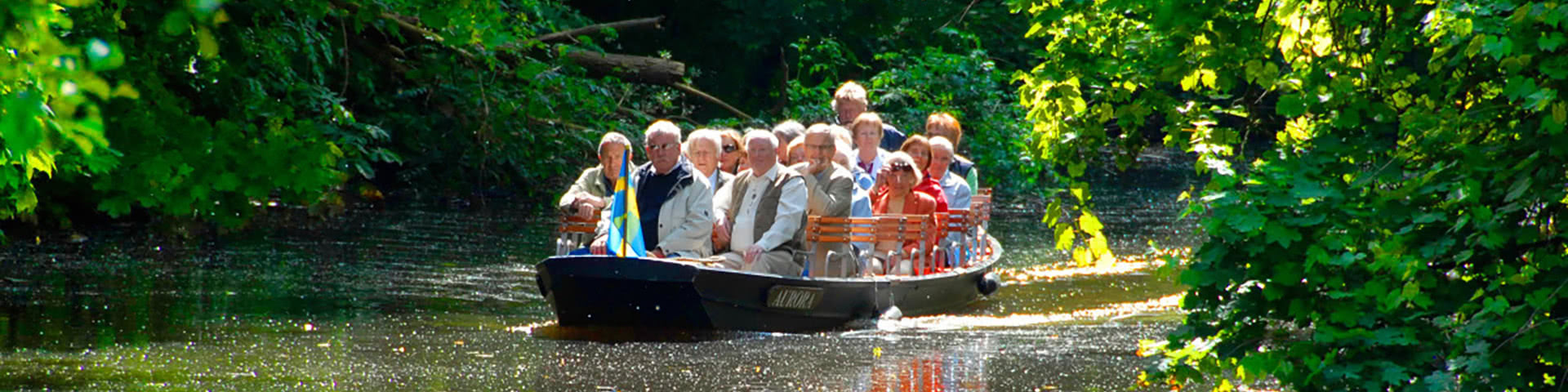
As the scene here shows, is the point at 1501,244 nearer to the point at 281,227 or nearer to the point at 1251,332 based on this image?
the point at 1251,332

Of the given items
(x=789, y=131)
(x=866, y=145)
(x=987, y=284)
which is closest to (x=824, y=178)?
(x=789, y=131)

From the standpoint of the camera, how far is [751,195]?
10.9m

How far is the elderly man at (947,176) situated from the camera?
13.3 meters

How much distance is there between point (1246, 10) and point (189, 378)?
5.43 metres

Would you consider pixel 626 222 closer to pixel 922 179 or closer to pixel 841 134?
pixel 841 134

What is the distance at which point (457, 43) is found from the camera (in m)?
15.1

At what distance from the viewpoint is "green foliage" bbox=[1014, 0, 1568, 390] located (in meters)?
4.45

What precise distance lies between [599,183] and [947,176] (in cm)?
317

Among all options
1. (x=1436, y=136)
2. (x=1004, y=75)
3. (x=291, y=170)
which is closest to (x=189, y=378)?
(x=291, y=170)

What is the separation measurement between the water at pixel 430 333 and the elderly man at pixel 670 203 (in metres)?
0.53

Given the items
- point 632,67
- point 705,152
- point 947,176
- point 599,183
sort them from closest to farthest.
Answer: point 705,152, point 599,183, point 947,176, point 632,67

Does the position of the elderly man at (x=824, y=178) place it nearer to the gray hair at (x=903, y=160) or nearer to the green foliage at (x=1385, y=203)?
the gray hair at (x=903, y=160)

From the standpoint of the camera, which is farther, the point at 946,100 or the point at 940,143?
the point at 946,100

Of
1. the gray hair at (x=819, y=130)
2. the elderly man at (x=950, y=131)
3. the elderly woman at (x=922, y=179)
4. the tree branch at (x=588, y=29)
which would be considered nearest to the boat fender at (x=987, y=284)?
the elderly man at (x=950, y=131)
